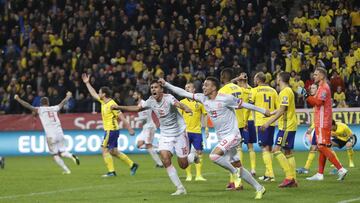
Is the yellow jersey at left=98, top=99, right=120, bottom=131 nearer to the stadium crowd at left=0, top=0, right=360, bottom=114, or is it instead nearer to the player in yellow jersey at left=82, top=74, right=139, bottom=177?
the player in yellow jersey at left=82, top=74, right=139, bottom=177

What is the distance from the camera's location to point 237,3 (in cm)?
3462

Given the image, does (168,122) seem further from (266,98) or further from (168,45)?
(168,45)

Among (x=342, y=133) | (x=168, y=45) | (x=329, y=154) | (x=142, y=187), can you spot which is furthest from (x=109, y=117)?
(x=168, y=45)

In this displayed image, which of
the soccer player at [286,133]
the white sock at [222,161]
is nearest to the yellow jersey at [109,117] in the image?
the soccer player at [286,133]

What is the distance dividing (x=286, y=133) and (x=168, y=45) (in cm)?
1726

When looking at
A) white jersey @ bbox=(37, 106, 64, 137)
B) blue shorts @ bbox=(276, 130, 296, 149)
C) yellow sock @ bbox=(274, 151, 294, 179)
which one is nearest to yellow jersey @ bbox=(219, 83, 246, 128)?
blue shorts @ bbox=(276, 130, 296, 149)

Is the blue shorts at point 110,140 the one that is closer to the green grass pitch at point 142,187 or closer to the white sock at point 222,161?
the green grass pitch at point 142,187

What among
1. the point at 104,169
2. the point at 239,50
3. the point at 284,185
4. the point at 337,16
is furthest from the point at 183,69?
the point at 284,185

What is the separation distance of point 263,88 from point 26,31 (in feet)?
67.8

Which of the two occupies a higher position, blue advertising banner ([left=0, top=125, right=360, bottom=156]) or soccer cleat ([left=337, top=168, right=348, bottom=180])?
soccer cleat ([left=337, top=168, right=348, bottom=180])

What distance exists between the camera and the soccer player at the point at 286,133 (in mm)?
17094

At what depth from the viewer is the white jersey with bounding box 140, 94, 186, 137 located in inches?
659

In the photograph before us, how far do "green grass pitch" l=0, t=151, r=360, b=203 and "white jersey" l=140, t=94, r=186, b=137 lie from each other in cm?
124

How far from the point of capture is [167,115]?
16828 mm
